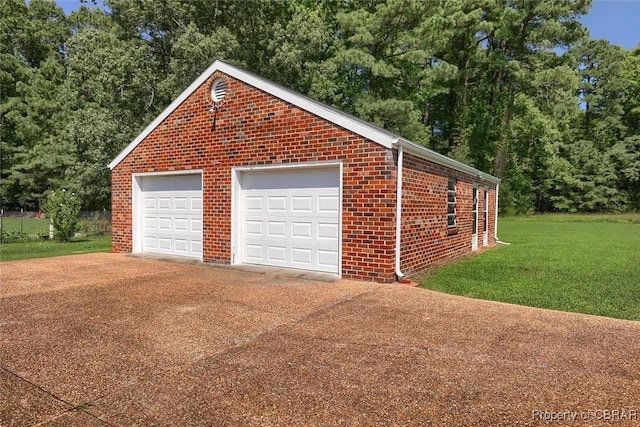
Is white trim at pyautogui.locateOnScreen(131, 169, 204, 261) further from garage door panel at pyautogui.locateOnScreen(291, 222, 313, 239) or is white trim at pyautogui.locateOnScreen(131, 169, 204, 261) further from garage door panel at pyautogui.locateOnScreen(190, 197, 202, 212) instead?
garage door panel at pyautogui.locateOnScreen(291, 222, 313, 239)

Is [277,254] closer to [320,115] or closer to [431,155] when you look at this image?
[320,115]

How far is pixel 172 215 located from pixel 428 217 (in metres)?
6.13

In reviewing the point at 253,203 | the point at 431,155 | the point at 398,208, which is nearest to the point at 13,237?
the point at 253,203

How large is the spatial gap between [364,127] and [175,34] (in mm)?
19456

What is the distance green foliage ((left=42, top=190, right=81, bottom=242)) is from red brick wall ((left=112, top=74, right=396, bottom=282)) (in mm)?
5570

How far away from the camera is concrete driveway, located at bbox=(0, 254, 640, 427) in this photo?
9.26ft

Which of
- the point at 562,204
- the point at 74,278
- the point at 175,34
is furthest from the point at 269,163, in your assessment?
the point at 562,204

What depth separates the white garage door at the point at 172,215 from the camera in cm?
987

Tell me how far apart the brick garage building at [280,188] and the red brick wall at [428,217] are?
4 centimetres

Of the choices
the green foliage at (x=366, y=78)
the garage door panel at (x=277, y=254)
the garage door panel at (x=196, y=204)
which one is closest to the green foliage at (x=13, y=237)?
the green foliage at (x=366, y=78)

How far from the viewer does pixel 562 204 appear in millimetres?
40219

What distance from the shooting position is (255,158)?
8711mm

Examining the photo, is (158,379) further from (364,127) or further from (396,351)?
(364,127)

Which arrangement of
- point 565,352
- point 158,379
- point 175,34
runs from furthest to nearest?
point 175,34 → point 565,352 → point 158,379
